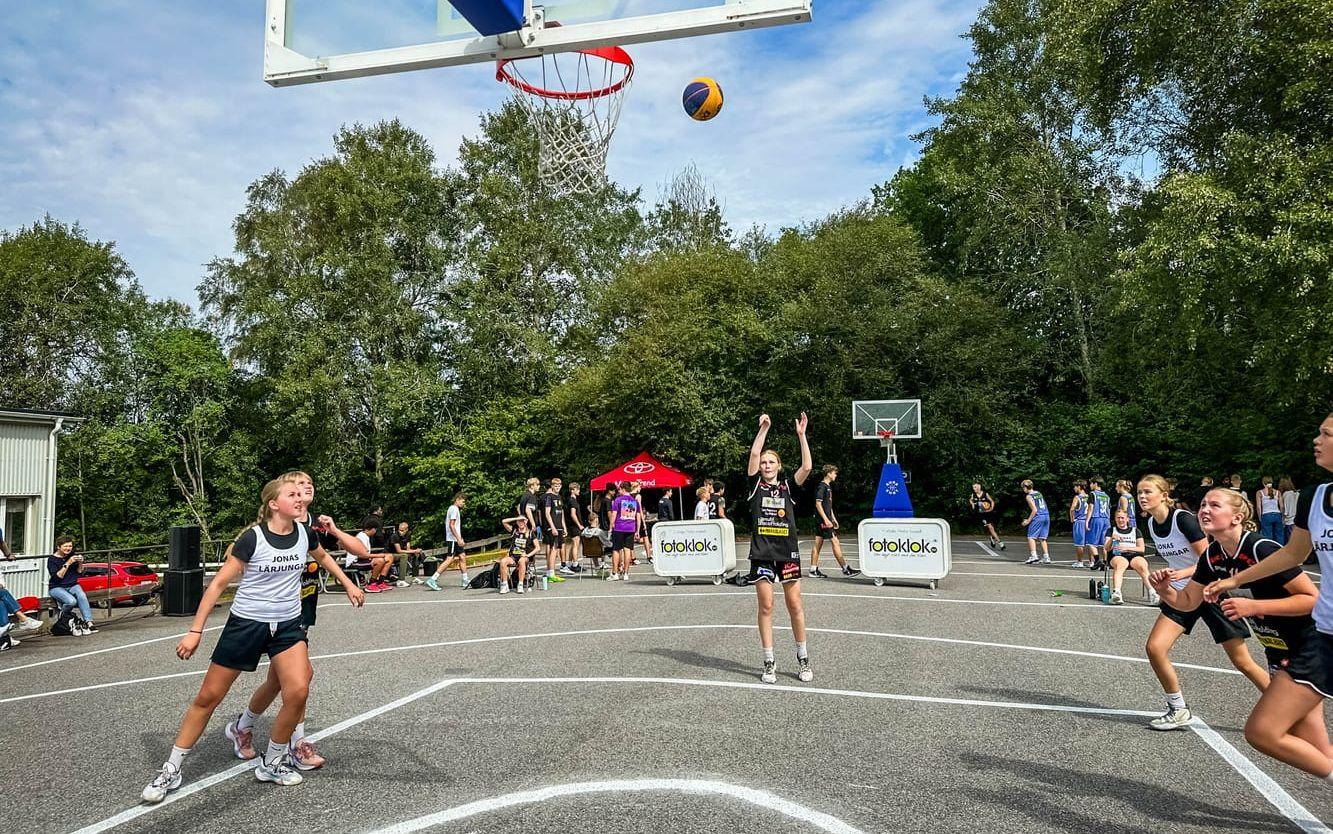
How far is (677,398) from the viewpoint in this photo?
3341 cm

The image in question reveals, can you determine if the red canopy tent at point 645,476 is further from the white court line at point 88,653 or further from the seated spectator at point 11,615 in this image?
the white court line at point 88,653

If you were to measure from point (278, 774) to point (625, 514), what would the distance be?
1231 cm

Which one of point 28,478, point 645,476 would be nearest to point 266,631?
A: point 28,478

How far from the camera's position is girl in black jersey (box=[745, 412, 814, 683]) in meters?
7.88

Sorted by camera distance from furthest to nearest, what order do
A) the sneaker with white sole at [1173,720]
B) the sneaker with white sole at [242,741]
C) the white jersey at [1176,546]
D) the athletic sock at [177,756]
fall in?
the white jersey at [1176,546] < the sneaker with white sole at [1173,720] < the sneaker with white sole at [242,741] < the athletic sock at [177,756]

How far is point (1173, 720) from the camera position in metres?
6.23

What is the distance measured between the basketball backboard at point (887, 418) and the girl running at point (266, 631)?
18768mm

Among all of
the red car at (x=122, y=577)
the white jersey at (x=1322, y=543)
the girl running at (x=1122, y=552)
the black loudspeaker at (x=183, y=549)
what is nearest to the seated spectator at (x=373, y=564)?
the black loudspeaker at (x=183, y=549)

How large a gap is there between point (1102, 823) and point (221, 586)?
511 cm

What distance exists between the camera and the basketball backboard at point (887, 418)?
23375mm

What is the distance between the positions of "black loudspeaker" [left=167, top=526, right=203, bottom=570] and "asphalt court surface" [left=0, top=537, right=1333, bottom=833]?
3867 millimetres

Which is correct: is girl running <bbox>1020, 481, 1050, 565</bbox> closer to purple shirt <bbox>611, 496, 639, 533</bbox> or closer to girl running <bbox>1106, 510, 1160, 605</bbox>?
girl running <bbox>1106, 510, 1160, 605</bbox>

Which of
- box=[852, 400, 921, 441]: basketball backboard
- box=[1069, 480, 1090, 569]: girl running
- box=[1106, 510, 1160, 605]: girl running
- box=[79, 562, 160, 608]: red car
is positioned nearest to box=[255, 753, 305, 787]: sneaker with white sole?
box=[1106, 510, 1160, 605]: girl running

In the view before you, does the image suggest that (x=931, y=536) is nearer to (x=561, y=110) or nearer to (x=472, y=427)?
(x=561, y=110)
